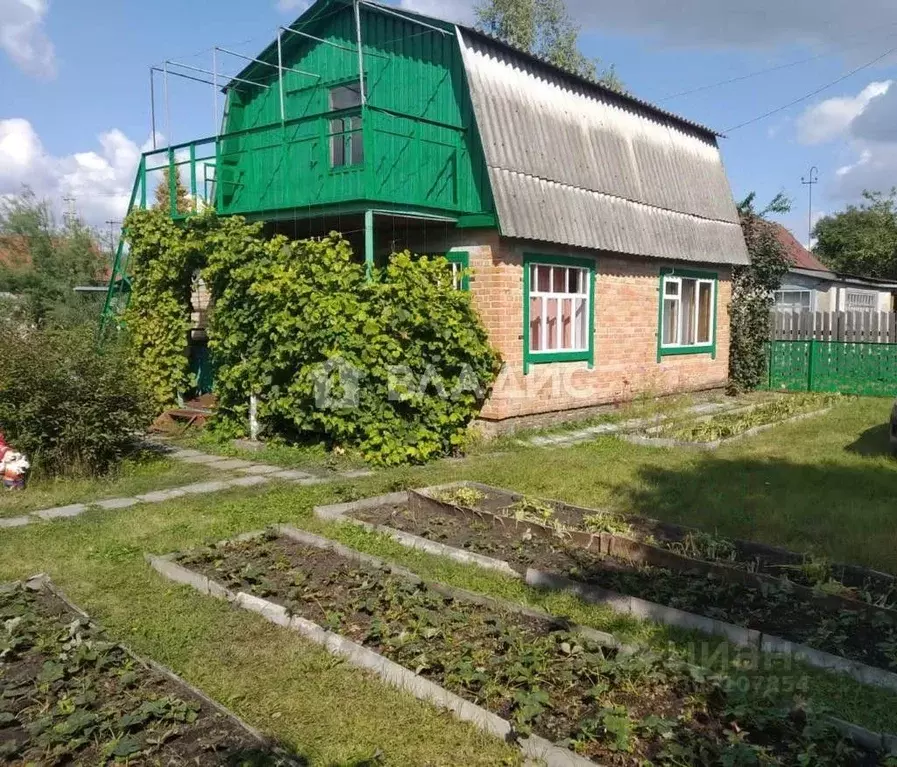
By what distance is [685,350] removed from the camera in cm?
1493

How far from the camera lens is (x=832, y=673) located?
3.75 meters

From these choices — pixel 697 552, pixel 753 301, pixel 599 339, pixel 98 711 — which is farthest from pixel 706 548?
pixel 753 301

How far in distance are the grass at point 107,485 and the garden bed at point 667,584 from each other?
8.62 feet

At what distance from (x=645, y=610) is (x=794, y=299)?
22478 mm

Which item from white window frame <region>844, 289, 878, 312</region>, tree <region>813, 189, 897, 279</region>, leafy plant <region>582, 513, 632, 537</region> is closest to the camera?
leafy plant <region>582, 513, 632, 537</region>

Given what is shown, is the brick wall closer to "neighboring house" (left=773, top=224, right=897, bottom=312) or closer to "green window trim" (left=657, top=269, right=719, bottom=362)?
"green window trim" (left=657, top=269, right=719, bottom=362)

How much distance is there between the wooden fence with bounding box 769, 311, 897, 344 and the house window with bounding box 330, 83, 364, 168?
1069 centimetres

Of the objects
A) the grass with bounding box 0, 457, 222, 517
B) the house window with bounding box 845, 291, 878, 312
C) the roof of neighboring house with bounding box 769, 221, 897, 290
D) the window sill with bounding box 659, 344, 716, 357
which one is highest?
the roof of neighboring house with bounding box 769, 221, 897, 290

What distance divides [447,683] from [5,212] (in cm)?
1837

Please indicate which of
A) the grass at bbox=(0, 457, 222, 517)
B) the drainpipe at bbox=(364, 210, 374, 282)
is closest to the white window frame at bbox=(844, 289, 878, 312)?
the drainpipe at bbox=(364, 210, 374, 282)

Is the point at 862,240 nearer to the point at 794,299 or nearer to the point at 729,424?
the point at 794,299

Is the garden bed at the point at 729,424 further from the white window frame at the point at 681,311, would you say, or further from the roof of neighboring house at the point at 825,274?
the roof of neighboring house at the point at 825,274

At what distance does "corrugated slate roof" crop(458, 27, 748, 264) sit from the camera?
1067 cm

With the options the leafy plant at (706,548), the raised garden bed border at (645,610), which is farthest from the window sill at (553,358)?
the leafy plant at (706,548)
